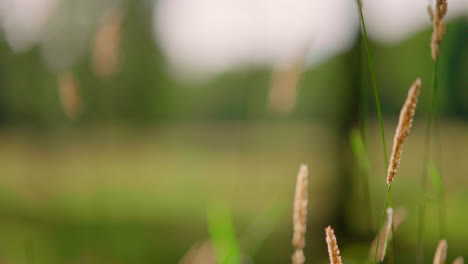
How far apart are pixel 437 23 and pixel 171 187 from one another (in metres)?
6.70

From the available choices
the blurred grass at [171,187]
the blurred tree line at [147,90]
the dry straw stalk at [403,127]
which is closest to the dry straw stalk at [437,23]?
the dry straw stalk at [403,127]

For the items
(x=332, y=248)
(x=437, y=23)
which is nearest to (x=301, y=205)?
(x=332, y=248)

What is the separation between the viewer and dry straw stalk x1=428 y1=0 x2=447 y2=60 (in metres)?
0.32

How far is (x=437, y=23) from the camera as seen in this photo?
329mm

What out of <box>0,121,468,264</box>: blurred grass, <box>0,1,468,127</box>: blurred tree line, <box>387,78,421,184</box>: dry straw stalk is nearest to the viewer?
<box>387,78,421,184</box>: dry straw stalk

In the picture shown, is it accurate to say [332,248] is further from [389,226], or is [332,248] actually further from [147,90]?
[147,90]

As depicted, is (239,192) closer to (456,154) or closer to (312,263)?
(456,154)

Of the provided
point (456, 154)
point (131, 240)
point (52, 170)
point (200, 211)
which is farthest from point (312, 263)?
point (52, 170)

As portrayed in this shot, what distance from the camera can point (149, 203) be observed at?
5.59 m

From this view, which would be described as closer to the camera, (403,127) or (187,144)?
(403,127)

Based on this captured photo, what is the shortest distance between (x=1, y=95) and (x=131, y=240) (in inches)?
118

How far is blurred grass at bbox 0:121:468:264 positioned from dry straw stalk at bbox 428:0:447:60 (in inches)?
9.7

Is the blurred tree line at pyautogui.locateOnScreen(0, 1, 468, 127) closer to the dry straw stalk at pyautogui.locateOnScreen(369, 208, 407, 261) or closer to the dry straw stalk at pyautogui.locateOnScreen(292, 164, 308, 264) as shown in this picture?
the dry straw stalk at pyautogui.locateOnScreen(369, 208, 407, 261)

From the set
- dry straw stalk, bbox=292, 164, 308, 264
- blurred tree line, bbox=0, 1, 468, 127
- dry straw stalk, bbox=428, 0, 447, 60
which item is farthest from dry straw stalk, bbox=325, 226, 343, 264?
blurred tree line, bbox=0, 1, 468, 127
